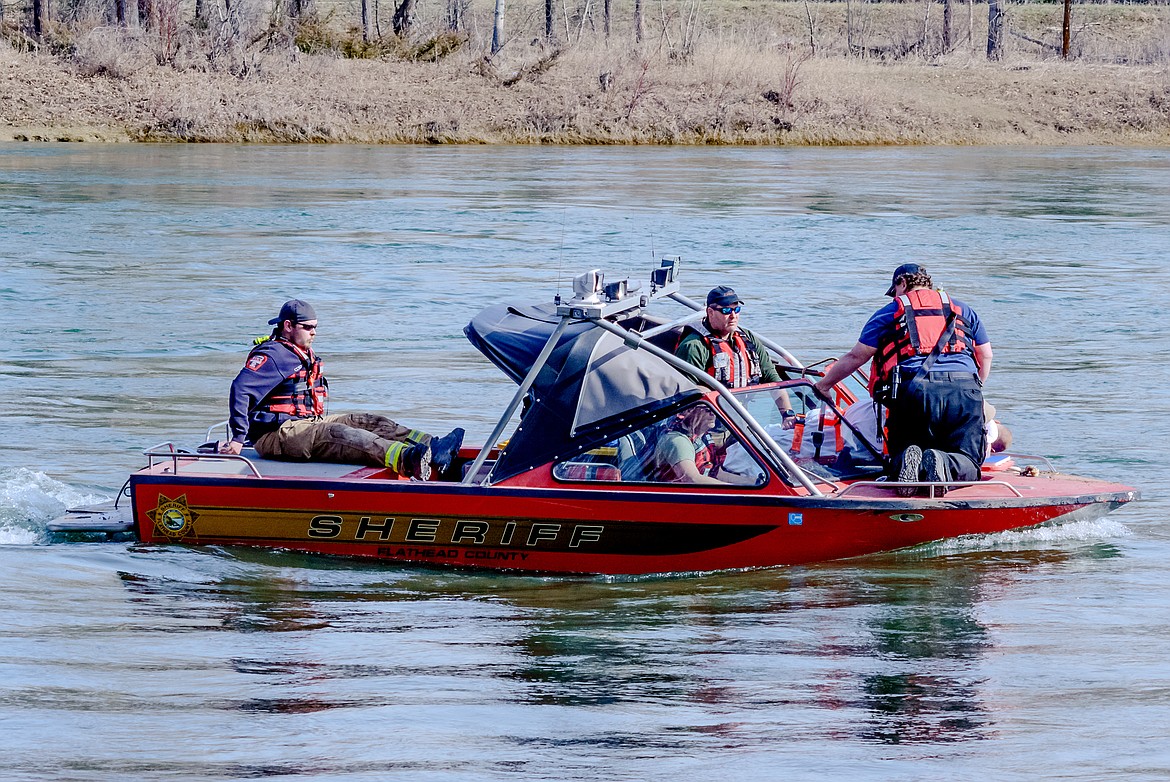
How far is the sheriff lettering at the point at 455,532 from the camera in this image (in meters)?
8.16

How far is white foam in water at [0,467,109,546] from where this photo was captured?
30.3 ft

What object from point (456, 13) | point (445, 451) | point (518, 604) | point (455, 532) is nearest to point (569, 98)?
point (456, 13)

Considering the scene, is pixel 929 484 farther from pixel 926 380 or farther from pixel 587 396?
pixel 587 396

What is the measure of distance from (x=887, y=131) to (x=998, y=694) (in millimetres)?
37516

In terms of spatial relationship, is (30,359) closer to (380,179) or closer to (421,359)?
(421,359)

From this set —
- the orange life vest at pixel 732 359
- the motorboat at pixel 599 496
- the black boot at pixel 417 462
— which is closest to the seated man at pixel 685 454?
the motorboat at pixel 599 496

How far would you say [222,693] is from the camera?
21.1ft

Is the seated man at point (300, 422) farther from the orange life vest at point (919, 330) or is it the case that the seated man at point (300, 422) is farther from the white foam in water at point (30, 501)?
the orange life vest at point (919, 330)

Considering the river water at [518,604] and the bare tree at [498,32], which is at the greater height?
the bare tree at [498,32]

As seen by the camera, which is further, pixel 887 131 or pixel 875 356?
pixel 887 131

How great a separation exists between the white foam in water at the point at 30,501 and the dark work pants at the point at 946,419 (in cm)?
513

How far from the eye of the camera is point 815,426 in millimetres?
9070

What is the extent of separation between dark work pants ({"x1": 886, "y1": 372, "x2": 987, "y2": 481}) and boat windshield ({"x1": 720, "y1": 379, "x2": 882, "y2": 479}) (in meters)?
0.37

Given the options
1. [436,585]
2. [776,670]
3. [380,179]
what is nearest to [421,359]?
[436,585]
